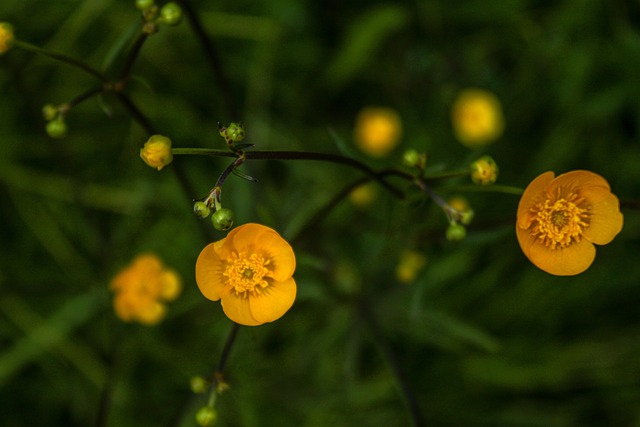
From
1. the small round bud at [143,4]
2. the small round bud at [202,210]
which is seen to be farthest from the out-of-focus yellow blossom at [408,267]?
the small round bud at [143,4]

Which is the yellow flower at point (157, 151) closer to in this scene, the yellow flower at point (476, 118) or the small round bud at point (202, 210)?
the small round bud at point (202, 210)

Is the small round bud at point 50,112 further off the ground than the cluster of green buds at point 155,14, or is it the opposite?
the cluster of green buds at point 155,14

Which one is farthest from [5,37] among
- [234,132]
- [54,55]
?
[234,132]

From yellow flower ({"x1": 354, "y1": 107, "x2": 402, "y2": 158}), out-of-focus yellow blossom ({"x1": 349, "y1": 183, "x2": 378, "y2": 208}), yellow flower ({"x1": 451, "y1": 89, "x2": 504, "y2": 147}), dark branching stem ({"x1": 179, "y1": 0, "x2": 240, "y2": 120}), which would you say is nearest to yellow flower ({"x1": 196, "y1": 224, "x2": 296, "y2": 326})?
dark branching stem ({"x1": 179, "y1": 0, "x2": 240, "y2": 120})

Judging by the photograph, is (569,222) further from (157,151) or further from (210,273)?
(157,151)

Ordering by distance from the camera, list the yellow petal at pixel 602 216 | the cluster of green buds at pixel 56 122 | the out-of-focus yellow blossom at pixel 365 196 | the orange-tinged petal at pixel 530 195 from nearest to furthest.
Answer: the orange-tinged petal at pixel 530 195 < the yellow petal at pixel 602 216 < the cluster of green buds at pixel 56 122 < the out-of-focus yellow blossom at pixel 365 196

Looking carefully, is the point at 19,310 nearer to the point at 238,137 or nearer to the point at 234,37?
the point at 234,37

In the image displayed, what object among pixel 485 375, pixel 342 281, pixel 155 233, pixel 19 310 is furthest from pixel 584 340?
pixel 19 310
